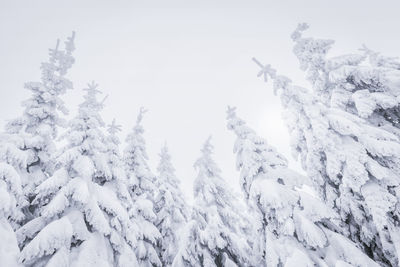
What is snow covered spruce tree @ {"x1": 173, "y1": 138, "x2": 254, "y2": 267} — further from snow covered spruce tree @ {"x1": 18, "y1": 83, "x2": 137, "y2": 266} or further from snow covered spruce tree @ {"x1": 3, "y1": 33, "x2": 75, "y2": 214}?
snow covered spruce tree @ {"x1": 3, "y1": 33, "x2": 75, "y2": 214}

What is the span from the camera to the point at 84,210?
9.84m

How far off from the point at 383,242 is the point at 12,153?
14.0m

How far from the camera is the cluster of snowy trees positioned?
28.4ft

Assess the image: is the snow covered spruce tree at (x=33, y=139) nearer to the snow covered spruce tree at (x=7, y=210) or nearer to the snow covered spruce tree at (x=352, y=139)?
the snow covered spruce tree at (x=7, y=210)

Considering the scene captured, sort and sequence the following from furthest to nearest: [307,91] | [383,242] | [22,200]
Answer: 1. [307,91]
2. [22,200]
3. [383,242]

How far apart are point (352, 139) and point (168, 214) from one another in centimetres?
1264

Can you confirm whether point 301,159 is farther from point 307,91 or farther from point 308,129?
point 307,91

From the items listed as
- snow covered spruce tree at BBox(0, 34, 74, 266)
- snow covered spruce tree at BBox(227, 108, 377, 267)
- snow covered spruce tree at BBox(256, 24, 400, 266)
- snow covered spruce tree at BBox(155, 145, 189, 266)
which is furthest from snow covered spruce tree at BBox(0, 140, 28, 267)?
snow covered spruce tree at BBox(256, 24, 400, 266)

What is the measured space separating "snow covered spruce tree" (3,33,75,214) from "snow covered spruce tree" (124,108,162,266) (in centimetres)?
541

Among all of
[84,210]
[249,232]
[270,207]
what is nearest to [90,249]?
[84,210]

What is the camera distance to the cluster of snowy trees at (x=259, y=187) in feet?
28.4

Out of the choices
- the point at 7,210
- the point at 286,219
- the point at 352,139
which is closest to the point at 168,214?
the point at 286,219

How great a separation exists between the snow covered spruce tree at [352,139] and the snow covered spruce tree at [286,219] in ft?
3.47

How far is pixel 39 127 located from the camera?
1307 centimetres
